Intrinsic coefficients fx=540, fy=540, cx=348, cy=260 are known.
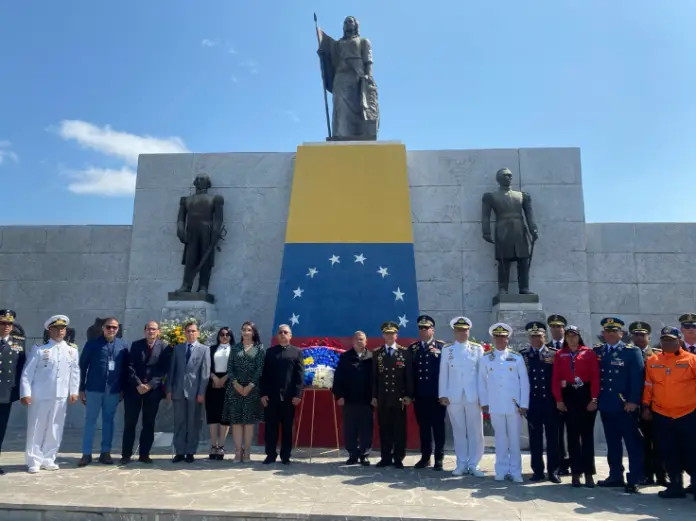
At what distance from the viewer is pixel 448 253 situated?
28.2ft

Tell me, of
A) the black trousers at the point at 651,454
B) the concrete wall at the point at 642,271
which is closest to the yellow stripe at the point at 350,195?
the concrete wall at the point at 642,271

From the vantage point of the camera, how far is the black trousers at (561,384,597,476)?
5.02m

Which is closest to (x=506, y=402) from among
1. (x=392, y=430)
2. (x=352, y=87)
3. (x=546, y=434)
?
(x=546, y=434)

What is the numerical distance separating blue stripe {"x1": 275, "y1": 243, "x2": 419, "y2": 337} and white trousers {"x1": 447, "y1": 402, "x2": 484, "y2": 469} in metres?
2.33

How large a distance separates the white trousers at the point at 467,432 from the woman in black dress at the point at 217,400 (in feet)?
8.05

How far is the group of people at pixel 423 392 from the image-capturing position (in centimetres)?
490

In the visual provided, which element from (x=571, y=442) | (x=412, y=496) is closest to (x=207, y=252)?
(x=412, y=496)

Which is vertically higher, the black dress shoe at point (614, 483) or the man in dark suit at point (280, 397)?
the man in dark suit at point (280, 397)

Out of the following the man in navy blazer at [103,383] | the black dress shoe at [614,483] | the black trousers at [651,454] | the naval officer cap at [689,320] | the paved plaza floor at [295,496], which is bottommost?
the paved plaza floor at [295,496]

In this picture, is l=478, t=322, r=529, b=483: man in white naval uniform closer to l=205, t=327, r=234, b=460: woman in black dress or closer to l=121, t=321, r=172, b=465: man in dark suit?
l=205, t=327, r=234, b=460: woman in black dress

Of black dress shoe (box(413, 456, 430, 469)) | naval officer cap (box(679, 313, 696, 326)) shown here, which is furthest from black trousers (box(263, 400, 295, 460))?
naval officer cap (box(679, 313, 696, 326))

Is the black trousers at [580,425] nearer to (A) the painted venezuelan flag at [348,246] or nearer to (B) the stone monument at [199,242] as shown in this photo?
(A) the painted venezuelan flag at [348,246]

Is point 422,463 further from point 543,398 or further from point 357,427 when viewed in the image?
point 543,398

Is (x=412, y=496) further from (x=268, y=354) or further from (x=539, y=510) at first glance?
(x=268, y=354)
